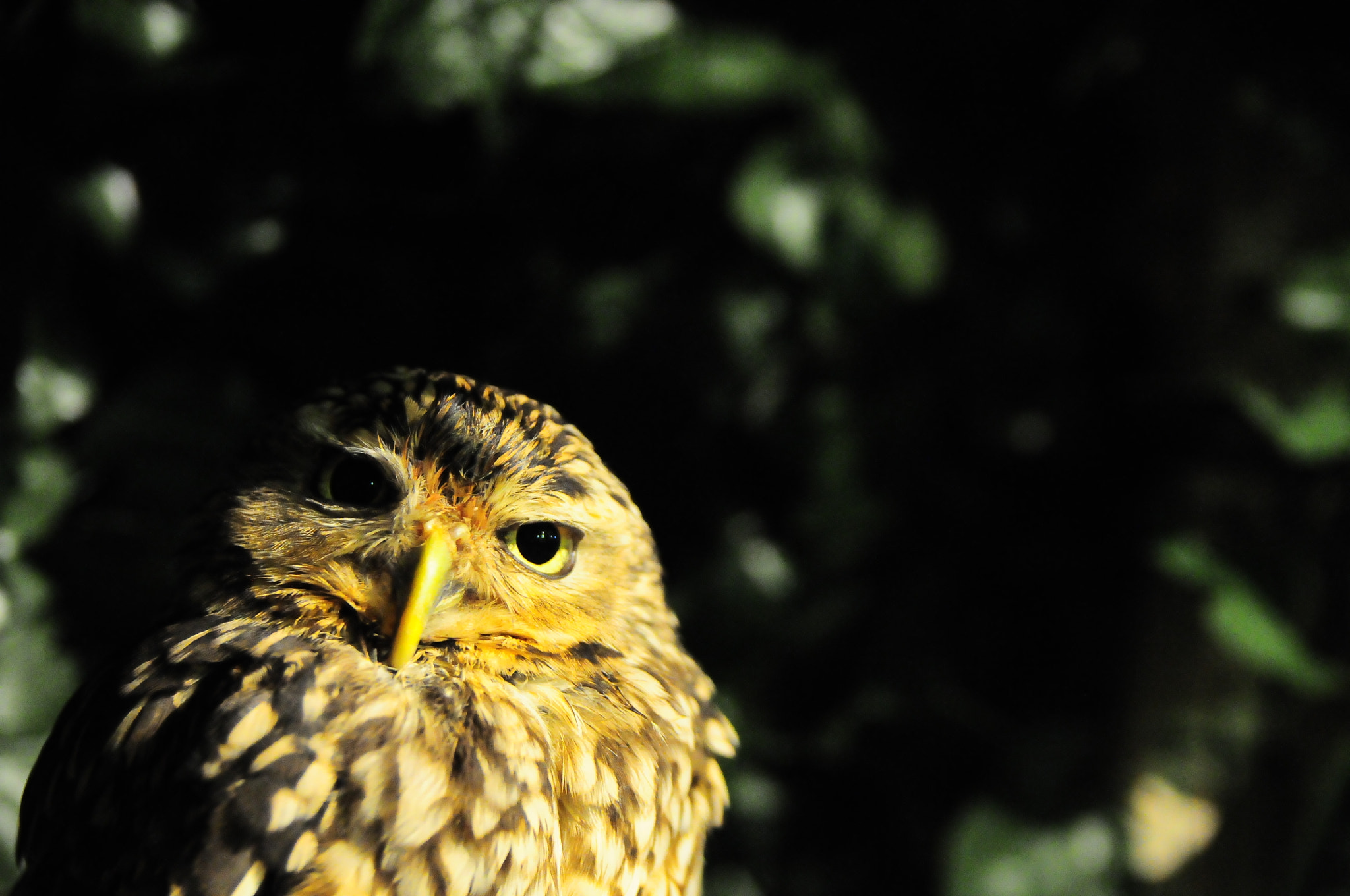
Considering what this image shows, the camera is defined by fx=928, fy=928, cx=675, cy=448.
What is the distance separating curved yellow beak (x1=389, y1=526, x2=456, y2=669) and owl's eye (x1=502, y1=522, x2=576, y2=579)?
0.30 ft

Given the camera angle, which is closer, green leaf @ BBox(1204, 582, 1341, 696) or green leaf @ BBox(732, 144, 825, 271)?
green leaf @ BBox(732, 144, 825, 271)

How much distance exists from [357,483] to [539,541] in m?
0.16

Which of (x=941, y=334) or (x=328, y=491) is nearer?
(x=328, y=491)

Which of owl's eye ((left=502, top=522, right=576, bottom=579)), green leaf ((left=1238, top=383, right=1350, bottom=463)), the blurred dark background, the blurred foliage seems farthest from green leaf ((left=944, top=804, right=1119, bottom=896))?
the blurred foliage

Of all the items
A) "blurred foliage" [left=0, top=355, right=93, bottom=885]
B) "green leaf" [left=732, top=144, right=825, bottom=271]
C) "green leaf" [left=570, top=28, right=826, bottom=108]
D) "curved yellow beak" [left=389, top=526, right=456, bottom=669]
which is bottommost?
"blurred foliage" [left=0, top=355, right=93, bottom=885]

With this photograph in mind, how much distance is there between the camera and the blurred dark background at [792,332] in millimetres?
1286

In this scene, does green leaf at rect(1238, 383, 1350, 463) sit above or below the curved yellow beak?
above

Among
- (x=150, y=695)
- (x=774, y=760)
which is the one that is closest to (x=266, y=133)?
(x=150, y=695)

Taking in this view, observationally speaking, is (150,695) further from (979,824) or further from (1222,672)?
(1222,672)

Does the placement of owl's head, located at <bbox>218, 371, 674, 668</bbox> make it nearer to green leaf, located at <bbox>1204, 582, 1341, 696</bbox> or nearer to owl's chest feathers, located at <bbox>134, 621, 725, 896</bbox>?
owl's chest feathers, located at <bbox>134, 621, 725, 896</bbox>

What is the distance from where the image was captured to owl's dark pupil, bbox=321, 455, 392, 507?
784 millimetres

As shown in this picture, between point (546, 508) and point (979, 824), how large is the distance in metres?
1.05

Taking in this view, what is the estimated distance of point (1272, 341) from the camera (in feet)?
5.16

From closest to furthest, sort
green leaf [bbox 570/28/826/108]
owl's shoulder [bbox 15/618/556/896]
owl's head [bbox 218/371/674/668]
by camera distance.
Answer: owl's shoulder [bbox 15/618/556/896] < owl's head [bbox 218/371/674/668] < green leaf [bbox 570/28/826/108]
